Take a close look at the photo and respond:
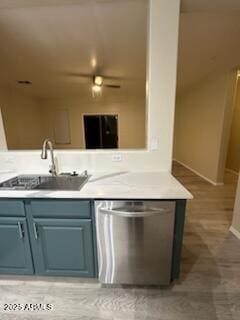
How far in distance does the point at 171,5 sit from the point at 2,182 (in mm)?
2150

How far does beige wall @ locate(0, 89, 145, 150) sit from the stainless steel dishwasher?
328cm

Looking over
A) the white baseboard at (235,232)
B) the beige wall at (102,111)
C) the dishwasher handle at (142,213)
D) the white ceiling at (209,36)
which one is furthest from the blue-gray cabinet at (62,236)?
the beige wall at (102,111)

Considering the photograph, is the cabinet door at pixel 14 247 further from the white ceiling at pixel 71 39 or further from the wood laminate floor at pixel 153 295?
the white ceiling at pixel 71 39

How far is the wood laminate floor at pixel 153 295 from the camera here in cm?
131

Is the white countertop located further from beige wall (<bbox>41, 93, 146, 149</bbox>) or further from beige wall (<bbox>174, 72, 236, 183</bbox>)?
beige wall (<bbox>41, 93, 146, 149</bbox>)

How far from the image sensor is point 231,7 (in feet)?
5.36

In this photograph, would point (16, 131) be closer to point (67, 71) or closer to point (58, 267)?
point (67, 71)

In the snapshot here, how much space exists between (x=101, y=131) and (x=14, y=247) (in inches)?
166

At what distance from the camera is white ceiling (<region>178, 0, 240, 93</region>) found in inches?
64.3

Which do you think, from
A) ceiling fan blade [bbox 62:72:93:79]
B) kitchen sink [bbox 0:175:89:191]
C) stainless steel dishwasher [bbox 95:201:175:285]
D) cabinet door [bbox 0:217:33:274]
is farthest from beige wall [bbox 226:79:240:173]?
cabinet door [bbox 0:217:33:274]

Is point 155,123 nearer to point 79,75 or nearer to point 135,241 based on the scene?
point 135,241

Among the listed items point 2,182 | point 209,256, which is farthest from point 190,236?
point 2,182

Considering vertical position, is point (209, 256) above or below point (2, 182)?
below

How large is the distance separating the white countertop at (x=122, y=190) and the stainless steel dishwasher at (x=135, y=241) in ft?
0.18
